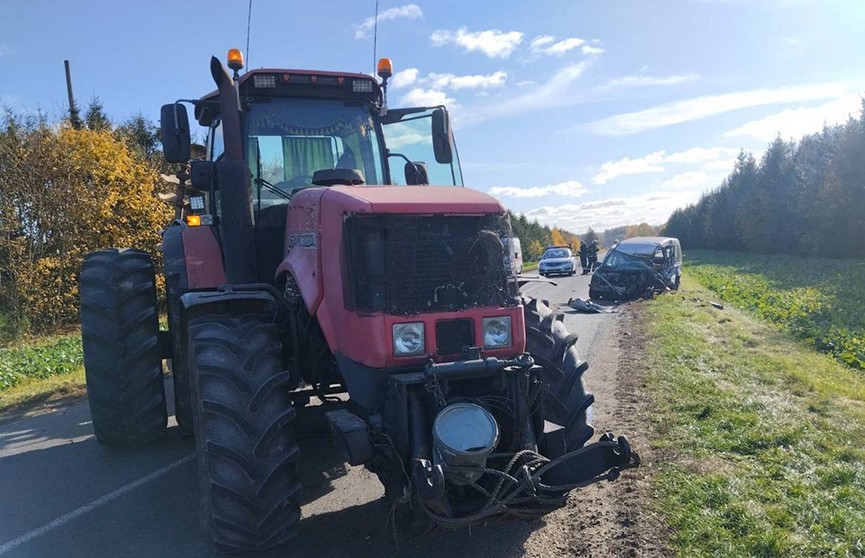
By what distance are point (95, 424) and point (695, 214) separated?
280ft

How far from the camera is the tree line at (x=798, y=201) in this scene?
35938 mm

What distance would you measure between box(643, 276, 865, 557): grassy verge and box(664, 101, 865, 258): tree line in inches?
1254

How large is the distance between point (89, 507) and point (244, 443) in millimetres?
1993

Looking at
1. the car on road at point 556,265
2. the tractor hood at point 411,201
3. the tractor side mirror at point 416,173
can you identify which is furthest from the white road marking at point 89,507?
the car on road at point 556,265

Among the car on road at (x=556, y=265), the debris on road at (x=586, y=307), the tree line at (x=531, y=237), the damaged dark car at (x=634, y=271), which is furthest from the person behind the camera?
the tree line at (x=531, y=237)

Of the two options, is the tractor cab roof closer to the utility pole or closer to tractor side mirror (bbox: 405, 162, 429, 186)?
tractor side mirror (bbox: 405, 162, 429, 186)

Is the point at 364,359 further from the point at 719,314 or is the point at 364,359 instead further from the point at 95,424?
the point at 719,314

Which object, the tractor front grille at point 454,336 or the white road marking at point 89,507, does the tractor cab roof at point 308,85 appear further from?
the white road marking at point 89,507

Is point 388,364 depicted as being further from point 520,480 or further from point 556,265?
point 556,265

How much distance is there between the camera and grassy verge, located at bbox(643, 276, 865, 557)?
3846mm

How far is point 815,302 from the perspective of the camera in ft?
57.2

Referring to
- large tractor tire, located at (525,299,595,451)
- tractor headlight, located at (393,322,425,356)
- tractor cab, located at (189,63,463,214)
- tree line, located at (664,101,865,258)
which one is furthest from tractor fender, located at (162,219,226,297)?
tree line, located at (664,101,865,258)

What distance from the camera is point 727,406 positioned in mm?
6465

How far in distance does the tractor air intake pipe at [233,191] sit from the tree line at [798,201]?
38527 mm
